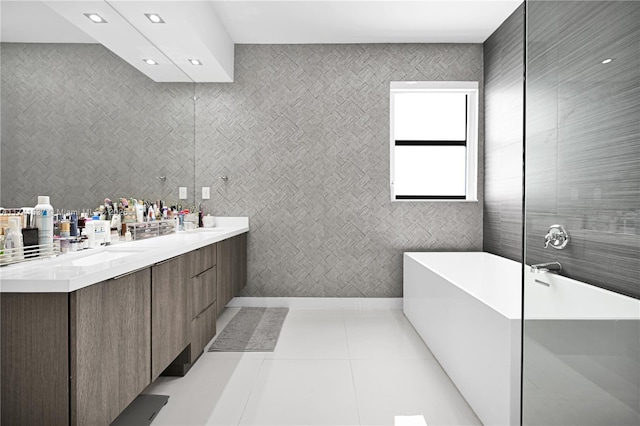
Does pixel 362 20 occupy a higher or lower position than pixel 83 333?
higher

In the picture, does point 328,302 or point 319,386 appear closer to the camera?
point 319,386

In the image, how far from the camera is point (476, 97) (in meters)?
3.98

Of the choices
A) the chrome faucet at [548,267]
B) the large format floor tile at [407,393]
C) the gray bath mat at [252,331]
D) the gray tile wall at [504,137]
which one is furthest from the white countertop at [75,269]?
the gray tile wall at [504,137]

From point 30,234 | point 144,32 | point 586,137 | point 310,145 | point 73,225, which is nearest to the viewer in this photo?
point 586,137

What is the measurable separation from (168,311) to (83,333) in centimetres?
76

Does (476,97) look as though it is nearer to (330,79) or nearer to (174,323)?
(330,79)

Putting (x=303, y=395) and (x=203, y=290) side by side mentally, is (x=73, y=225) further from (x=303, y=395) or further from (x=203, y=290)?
(x=303, y=395)

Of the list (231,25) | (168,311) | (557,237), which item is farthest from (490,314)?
(231,25)

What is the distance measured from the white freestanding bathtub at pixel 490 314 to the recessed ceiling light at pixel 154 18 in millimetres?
2514

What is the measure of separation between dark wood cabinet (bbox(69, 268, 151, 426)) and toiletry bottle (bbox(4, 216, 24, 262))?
40cm

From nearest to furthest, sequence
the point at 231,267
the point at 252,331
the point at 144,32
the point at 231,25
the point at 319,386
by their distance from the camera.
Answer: the point at 319,386
the point at 144,32
the point at 252,331
the point at 231,267
the point at 231,25

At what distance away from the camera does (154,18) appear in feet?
8.54

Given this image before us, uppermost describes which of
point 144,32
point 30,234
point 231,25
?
point 231,25

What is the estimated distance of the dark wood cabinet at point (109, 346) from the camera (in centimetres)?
124
